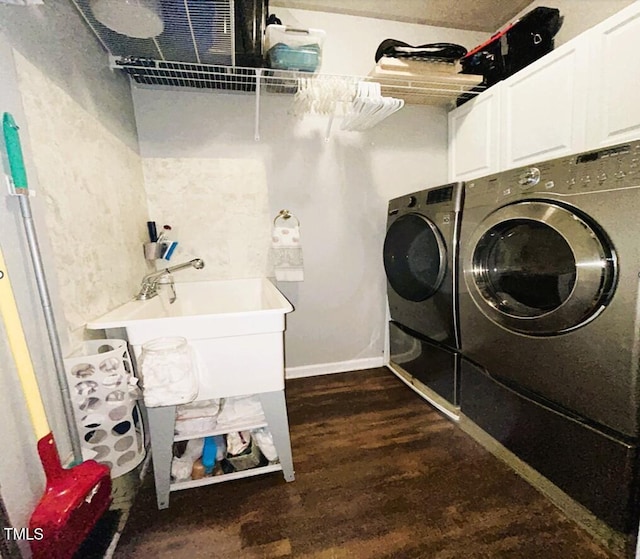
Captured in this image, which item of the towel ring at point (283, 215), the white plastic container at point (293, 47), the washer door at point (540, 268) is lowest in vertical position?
the washer door at point (540, 268)

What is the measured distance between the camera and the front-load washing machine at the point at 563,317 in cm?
87

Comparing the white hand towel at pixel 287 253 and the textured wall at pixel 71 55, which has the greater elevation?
the textured wall at pixel 71 55

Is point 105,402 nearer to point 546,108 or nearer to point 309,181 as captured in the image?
point 309,181

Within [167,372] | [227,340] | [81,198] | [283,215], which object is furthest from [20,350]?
[283,215]

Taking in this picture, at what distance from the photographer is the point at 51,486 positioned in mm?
819

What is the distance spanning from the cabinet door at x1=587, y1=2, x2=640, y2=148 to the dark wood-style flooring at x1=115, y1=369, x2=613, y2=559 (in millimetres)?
1477

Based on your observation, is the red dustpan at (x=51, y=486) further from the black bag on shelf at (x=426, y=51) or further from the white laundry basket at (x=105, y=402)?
the black bag on shelf at (x=426, y=51)

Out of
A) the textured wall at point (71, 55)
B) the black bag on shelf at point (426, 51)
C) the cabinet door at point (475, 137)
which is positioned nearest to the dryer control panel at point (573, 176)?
the cabinet door at point (475, 137)

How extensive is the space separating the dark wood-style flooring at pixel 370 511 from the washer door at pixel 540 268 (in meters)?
0.66

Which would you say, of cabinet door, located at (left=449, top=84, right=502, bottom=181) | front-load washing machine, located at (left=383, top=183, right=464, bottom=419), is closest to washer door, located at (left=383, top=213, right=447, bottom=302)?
front-load washing machine, located at (left=383, top=183, right=464, bottom=419)

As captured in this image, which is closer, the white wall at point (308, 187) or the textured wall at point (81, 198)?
the textured wall at point (81, 198)

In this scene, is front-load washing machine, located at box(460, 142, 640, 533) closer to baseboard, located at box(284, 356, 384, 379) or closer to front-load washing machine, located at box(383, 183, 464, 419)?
front-load washing machine, located at box(383, 183, 464, 419)

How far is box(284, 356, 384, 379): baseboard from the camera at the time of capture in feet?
7.06

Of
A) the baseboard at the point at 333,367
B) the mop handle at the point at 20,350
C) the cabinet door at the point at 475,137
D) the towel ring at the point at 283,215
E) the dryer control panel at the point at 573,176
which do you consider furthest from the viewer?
the baseboard at the point at 333,367
